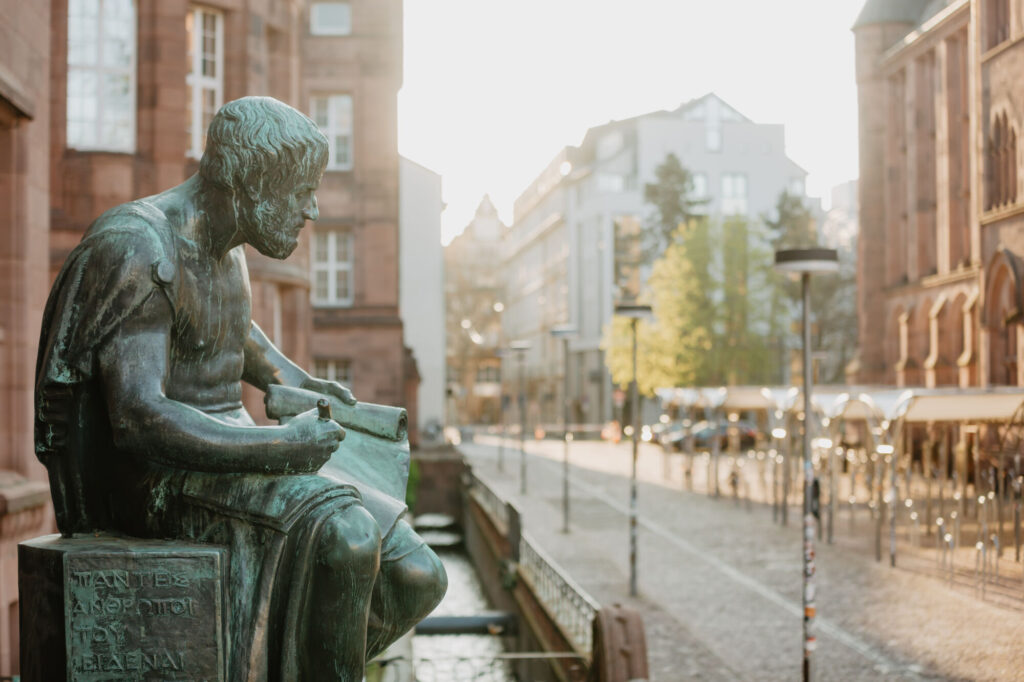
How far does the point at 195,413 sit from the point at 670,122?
240 ft

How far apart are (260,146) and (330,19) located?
33.2 m

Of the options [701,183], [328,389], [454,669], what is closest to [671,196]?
[701,183]

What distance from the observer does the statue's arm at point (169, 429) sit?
280 centimetres

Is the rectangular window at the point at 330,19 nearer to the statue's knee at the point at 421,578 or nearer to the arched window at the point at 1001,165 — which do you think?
the arched window at the point at 1001,165

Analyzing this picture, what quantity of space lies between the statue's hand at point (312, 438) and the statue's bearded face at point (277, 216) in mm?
495

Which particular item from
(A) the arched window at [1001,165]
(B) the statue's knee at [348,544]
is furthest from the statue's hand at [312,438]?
(A) the arched window at [1001,165]

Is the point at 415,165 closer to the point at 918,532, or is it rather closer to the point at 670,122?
the point at 670,122

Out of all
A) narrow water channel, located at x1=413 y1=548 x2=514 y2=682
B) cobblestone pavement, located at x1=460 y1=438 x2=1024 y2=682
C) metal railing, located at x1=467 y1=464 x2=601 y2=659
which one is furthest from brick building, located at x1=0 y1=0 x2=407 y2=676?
cobblestone pavement, located at x1=460 y1=438 x2=1024 y2=682

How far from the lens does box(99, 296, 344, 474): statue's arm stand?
2.80 metres

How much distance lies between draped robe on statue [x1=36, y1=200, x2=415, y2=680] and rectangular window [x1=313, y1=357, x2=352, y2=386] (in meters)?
30.7

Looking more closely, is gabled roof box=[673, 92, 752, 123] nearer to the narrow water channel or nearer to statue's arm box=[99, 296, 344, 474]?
the narrow water channel

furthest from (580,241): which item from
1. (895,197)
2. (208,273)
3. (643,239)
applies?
(208,273)

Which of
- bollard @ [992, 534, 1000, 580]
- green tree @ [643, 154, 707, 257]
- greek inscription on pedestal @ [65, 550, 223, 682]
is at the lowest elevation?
bollard @ [992, 534, 1000, 580]

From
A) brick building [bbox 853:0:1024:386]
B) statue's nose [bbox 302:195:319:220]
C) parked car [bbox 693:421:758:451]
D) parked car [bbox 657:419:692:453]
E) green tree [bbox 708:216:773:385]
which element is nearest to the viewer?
statue's nose [bbox 302:195:319:220]
